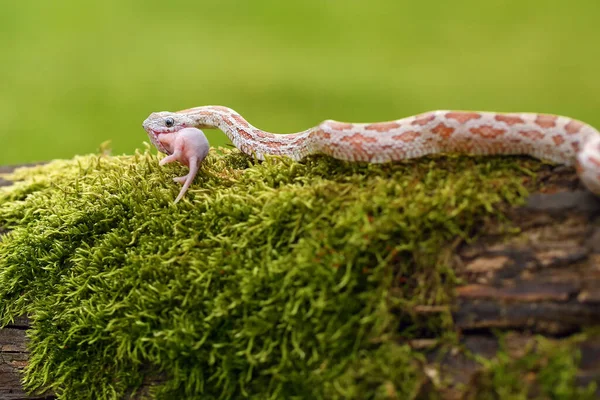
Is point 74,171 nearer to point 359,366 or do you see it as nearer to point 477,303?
point 359,366

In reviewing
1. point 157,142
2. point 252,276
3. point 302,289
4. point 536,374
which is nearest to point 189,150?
point 157,142

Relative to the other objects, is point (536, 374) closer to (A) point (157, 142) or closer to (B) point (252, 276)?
(B) point (252, 276)

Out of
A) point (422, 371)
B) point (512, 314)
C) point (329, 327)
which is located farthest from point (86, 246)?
point (512, 314)

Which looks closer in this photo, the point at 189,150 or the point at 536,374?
the point at 536,374

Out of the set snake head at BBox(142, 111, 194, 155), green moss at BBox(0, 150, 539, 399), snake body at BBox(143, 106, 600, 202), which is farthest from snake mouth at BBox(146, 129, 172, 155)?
snake body at BBox(143, 106, 600, 202)

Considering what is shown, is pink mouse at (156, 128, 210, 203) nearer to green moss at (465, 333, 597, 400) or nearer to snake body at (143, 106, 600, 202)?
snake body at (143, 106, 600, 202)

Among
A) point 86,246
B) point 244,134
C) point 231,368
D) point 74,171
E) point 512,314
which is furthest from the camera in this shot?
point 74,171
